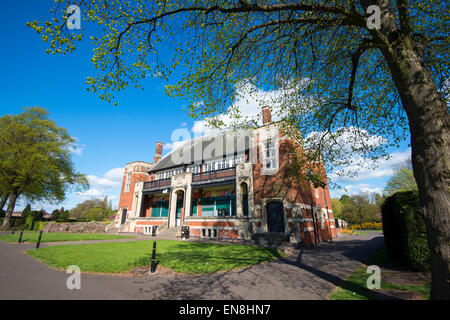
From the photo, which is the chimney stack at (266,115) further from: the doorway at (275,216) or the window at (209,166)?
the doorway at (275,216)

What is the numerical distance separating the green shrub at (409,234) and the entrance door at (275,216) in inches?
296

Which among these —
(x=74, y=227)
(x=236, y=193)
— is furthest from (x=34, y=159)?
(x=236, y=193)

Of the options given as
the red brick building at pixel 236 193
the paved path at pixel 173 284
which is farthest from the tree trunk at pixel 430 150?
the red brick building at pixel 236 193

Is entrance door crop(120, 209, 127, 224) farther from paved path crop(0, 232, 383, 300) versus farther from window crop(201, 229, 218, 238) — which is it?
paved path crop(0, 232, 383, 300)

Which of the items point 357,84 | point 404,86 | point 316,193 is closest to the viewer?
point 404,86

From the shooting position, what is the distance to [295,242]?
1334cm

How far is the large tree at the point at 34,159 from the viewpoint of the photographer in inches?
859

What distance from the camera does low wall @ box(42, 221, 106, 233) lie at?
23958 mm

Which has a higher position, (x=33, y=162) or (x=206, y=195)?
(x=33, y=162)

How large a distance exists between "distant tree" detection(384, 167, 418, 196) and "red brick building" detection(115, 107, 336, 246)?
80.0 ft

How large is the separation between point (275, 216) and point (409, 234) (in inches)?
367
